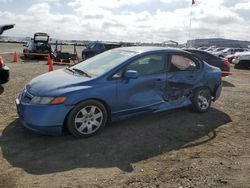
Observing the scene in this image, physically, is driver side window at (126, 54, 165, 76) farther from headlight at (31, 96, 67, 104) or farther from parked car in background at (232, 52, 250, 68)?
parked car in background at (232, 52, 250, 68)

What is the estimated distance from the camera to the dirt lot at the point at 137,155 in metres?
4.08

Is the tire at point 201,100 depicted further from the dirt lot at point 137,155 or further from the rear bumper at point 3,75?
the rear bumper at point 3,75

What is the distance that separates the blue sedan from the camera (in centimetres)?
521

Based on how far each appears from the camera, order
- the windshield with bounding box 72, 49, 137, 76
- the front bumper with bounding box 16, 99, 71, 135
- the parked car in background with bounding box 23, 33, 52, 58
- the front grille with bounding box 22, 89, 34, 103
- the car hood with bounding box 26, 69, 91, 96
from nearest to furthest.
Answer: the front bumper with bounding box 16, 99, 71, 135
the car hood with bounding box 26, 69, 91, 96
the front grille with bounding box 22, 89, 34, 103
the windshield with bounding box 72, 49, 137, 76
the parked car in background with bounding box 23, 33, 52, 58

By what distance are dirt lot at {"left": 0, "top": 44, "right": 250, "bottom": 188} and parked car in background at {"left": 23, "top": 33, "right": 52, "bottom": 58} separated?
18728 mm

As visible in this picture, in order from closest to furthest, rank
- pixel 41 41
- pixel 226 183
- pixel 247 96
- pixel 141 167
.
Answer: pixel 226 183 < pixel 141 167 < pixel 247 96 < pixel 41 41

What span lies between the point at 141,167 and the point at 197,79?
10.6 feet

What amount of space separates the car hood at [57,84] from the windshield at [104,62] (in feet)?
1.12

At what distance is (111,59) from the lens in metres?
6.32

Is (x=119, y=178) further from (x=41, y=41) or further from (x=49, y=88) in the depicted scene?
(x=41, y=41)

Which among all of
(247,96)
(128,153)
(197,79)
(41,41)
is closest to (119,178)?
(128,153)

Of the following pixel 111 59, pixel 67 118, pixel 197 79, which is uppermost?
pixel 111 59

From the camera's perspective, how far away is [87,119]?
17.9ft

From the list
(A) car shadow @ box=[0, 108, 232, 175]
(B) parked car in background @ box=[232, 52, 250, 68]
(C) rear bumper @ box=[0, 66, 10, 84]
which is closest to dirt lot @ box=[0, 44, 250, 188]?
(A) car shadow @ box=[0, 108, 232, 175]
